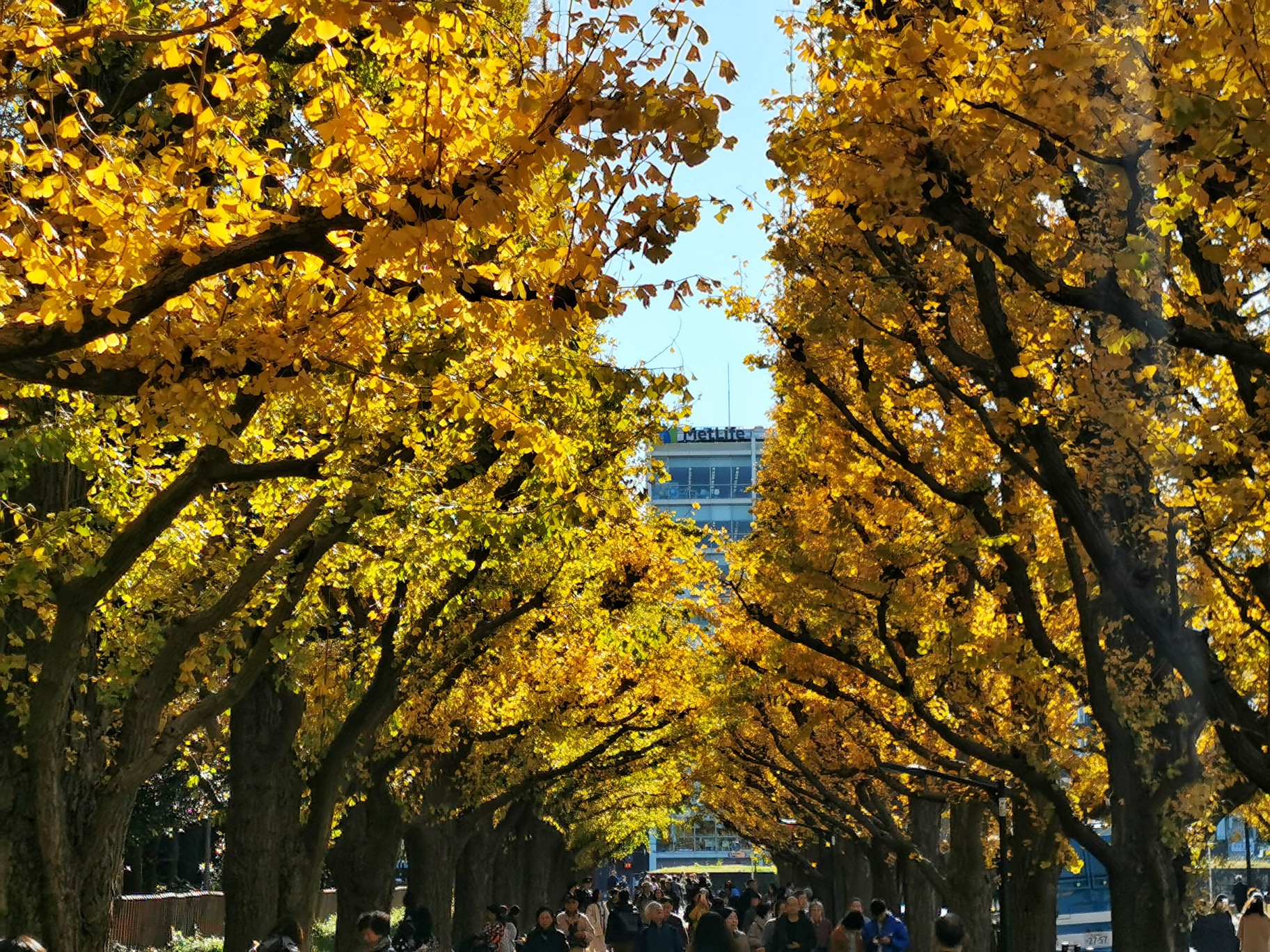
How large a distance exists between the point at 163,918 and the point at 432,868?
8.31 metres

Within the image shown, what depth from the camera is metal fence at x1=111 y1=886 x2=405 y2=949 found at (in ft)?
97.9

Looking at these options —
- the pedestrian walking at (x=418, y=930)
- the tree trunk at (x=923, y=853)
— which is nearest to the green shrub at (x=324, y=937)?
the pedestrian walking at (x=418, y=930)

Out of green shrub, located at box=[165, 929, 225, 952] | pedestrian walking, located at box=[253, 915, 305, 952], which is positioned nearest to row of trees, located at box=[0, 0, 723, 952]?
pedestrian walking, located at box=[253, 915, 305, 952]

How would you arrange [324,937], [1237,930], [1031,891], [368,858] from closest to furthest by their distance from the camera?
[1031,891], [1237,930], [368,858], [324,937]

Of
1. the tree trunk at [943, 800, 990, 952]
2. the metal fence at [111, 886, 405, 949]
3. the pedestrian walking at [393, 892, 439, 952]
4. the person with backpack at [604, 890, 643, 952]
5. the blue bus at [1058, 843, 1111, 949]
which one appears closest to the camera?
the tree trunk at [943, 800, 990, 952]

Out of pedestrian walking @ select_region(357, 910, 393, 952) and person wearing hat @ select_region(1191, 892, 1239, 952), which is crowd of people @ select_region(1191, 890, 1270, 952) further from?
pedestrian walking @ select_region(357, 910, 393, 952)

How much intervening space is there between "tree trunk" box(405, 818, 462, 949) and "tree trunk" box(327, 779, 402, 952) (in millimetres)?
5610

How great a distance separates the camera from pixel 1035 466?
1329 centimetres

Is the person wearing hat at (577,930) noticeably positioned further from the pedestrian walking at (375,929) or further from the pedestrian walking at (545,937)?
the pedestrian walking at (375,929)

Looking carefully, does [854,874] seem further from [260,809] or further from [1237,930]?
[260,809]

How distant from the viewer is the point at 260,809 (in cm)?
1508

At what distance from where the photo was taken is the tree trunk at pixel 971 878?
69.2 feet

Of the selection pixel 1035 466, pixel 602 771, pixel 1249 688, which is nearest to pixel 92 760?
pixel 1035 466

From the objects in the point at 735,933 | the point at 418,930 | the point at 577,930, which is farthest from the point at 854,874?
the point at 735,933
